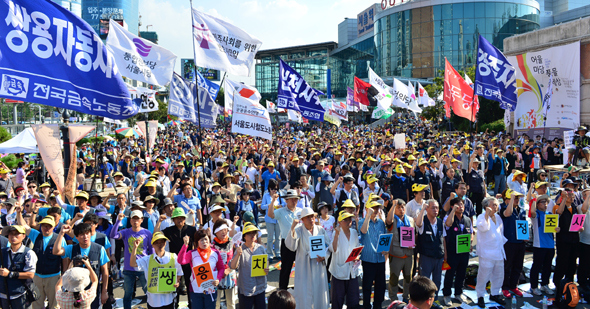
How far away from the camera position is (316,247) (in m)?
5.74

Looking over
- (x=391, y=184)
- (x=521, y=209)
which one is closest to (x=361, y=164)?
(x=391, y=184)

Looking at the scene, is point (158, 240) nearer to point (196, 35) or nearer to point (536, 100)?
point (196, 35)

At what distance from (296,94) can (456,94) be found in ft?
21.9

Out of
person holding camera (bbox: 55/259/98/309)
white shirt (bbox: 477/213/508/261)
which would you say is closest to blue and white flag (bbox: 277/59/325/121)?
white shirt (bbox: 477/213/508/261)

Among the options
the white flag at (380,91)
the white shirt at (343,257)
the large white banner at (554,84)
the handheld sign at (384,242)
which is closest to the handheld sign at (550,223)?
the handheld sign at (384,242)

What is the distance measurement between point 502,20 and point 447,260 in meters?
59.9

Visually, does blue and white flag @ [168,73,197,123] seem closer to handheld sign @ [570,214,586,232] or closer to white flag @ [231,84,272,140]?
white flag @ [231,84,272,140]

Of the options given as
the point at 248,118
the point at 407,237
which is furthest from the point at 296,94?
the point at 407,237

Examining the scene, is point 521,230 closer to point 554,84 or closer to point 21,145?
point 21,145

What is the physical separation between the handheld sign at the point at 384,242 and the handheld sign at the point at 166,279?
2808mm

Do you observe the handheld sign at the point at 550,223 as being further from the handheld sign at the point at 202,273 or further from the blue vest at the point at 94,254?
the blue vest at the point at 94,254

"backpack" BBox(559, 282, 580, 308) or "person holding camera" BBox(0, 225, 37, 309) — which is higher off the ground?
"person holding camera" BBox(0, 225, 37, 309)

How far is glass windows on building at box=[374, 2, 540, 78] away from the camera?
57438 millimetres

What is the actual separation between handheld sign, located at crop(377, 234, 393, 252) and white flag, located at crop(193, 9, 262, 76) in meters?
4.29
